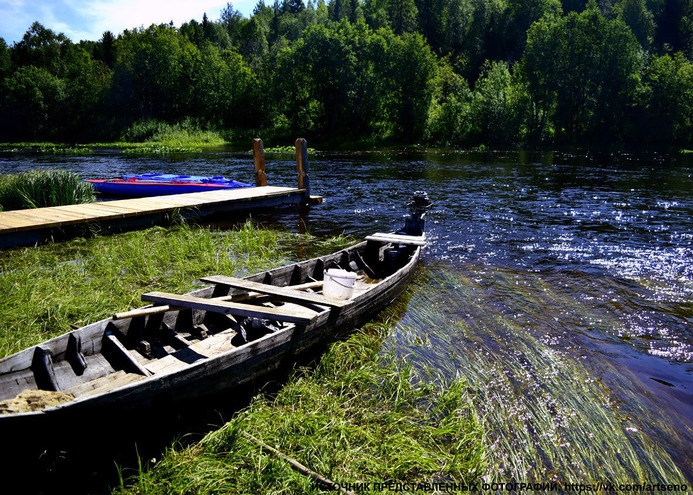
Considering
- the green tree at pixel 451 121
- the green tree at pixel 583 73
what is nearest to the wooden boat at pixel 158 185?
the green tree at pixel 451 121

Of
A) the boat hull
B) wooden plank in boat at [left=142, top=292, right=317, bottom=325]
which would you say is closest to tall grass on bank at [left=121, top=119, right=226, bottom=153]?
the boat hull

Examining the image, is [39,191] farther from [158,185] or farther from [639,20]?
[639,20]

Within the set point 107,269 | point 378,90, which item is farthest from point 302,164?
point 378,90

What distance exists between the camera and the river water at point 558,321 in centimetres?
429

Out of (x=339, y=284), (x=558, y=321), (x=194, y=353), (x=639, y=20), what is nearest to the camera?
(x=194, y=353)

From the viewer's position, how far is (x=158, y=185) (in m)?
17.1

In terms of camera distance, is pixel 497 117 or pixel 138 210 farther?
pixel 497 117

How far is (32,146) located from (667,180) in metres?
55.5

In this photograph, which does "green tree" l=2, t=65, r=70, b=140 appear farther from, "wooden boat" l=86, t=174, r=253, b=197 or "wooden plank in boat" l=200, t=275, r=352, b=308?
"wooden plank in boat" l=200, t=275, r=352, b=308

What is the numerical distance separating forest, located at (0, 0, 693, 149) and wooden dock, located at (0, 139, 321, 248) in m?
34.2

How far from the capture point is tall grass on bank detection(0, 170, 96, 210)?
1273cm

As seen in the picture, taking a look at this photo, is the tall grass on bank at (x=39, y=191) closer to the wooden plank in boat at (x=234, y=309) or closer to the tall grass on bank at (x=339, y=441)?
the wooden plank in boat at (x=234, y=309)

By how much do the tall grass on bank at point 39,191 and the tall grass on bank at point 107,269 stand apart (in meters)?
3.42

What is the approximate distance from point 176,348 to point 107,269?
12.8 ft
